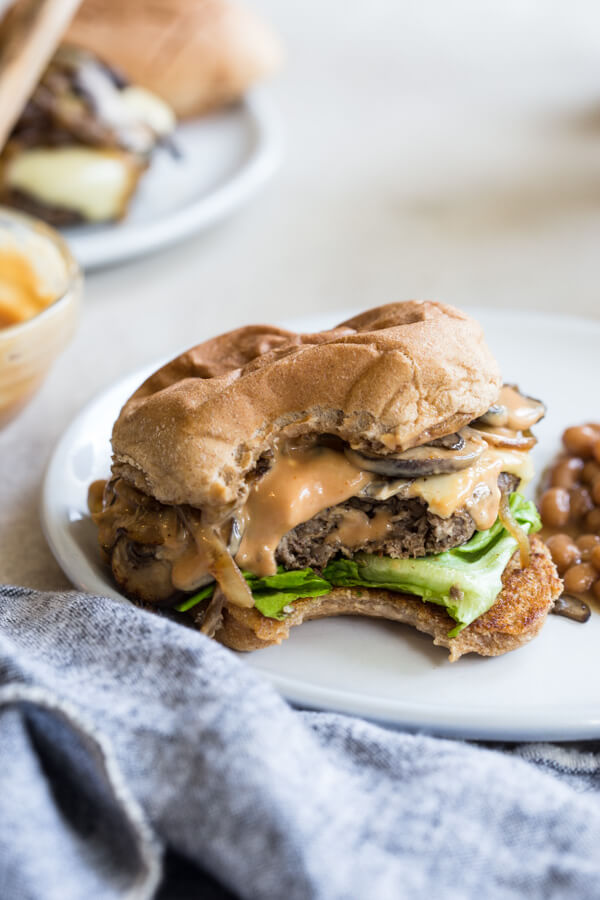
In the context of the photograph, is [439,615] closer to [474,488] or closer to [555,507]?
[474,488]

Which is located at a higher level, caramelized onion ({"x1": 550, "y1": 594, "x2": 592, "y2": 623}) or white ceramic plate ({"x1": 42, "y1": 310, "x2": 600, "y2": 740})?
white ceramic plate ({"x1": 42, "y1": 310, "x2": 600, "y2": 740})

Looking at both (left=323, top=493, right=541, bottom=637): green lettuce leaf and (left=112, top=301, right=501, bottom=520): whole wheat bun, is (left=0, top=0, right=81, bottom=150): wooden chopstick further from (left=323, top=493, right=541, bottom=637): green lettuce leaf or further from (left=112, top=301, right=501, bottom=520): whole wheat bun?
(left=323, top=493, right=541, bottom=637): green lettuce leaf

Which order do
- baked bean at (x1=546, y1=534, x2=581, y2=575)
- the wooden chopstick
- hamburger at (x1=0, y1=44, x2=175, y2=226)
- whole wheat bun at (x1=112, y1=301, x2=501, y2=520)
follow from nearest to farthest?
whole wheat bun at (x1=112, y1=301, x2=501, y2=520) → baked bean at (x1=546, y1=534, x2=581, y2=575) → the wooden chopstick → hamburger at (x1=0, y1=44, x2=175, y2=226)

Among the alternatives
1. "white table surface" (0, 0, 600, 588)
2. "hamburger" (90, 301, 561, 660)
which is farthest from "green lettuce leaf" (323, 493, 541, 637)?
"white table surface" (0, 0, 600, 588)

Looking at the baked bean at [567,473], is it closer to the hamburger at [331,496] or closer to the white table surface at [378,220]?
the hamburger at [331,496]

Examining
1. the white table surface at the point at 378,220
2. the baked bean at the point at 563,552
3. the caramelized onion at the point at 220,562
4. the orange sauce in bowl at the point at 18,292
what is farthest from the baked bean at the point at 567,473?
the orange sauce in bowl at the point at 18,292

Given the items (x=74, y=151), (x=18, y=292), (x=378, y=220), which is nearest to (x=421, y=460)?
(x=18, y=292)
